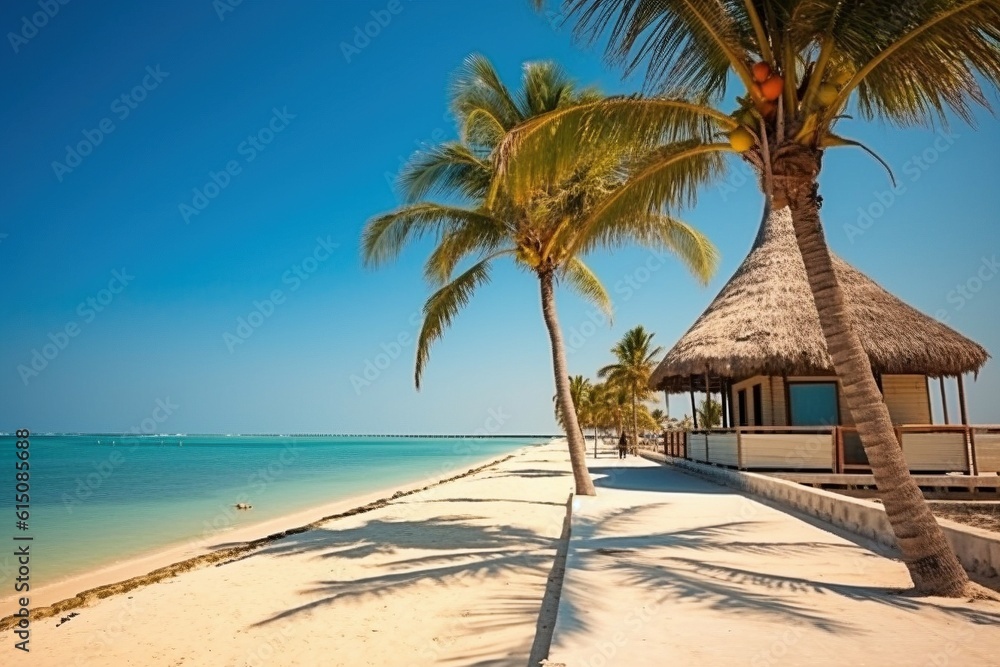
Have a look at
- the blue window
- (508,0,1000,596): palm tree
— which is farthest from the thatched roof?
(508,0,1000,596): palm tree

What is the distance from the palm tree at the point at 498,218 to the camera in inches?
409

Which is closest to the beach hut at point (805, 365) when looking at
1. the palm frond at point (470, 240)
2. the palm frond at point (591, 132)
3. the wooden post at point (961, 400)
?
the wooden post at point (961, 400)

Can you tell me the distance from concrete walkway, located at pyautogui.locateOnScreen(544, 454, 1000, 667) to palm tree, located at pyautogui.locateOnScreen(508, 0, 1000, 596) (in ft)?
2.12

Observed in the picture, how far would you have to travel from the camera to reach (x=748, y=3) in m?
4.68

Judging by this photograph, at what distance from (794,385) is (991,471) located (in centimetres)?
427

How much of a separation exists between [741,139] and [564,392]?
6530 mm

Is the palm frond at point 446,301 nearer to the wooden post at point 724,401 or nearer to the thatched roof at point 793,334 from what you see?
the thatched roof at point 793,334

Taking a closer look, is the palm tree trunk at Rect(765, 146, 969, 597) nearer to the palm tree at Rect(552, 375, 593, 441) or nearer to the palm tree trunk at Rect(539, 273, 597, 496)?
the palm tree trunk at Rect(539, 273, 597, 496)

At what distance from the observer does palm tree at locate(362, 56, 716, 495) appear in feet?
34.1

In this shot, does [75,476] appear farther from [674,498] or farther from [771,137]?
[771,137]

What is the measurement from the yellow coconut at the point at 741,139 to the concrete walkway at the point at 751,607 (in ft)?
11.1

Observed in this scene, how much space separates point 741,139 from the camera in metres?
4.96

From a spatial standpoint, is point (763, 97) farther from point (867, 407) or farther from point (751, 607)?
point (751, 607)

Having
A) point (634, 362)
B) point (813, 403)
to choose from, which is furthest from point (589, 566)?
point (634, 362)
